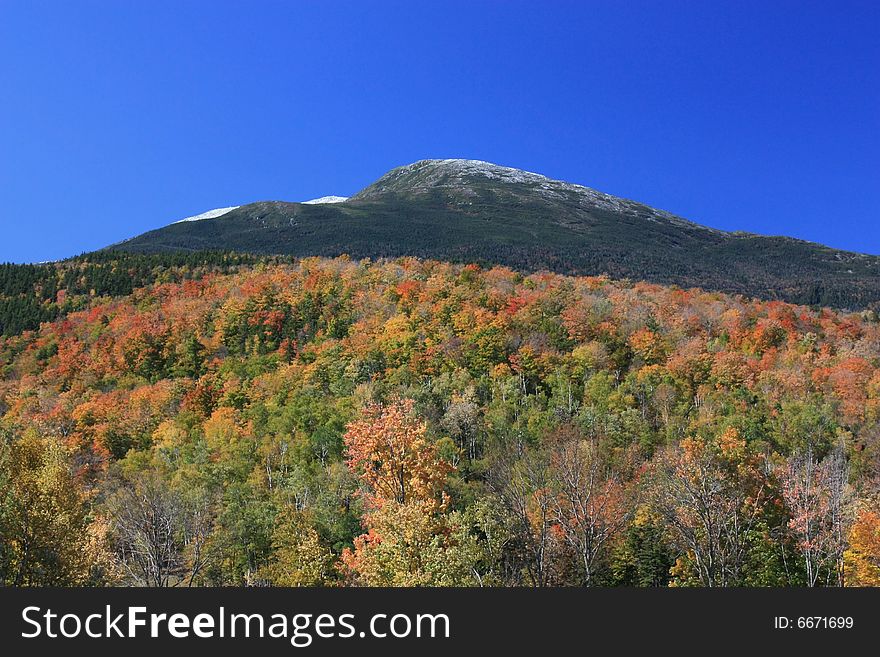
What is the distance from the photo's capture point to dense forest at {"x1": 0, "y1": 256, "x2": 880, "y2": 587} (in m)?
32.1

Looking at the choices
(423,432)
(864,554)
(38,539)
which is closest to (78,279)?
(38,539)

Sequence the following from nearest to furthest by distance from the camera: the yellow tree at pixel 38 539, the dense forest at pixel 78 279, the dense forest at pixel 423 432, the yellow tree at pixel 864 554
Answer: the yellow tree at pixel 38 539 < the dense forest at pixel 423 432 < the yellow tree at pixel 864 554 < the dense forest at pixel 78 279

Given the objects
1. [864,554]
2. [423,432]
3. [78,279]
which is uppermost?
[78,279]

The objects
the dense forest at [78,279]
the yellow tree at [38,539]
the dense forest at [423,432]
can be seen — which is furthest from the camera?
the dense forest at [78,279]

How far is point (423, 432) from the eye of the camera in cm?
3603

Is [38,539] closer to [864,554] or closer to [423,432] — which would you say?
[423,432]

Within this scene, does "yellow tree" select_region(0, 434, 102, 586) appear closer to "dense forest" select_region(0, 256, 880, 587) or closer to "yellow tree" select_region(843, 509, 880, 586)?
"dense forest" select_region(0, 256, 880, 587)

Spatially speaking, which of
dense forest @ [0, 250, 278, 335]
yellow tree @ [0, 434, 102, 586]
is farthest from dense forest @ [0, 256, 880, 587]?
dense forest @ [0, 250, 278, 335]

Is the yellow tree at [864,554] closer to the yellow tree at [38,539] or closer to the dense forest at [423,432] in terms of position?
the dense forest at [423,432]

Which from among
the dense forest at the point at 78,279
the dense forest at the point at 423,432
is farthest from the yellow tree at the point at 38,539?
the dense forest at the point at 78,279

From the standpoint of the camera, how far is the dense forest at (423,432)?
3209 cm

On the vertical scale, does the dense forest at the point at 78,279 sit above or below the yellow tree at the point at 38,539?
above

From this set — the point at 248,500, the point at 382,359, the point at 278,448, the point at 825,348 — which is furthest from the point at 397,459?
the point at 825,348

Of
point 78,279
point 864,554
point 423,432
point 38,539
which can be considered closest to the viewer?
point 38,539
